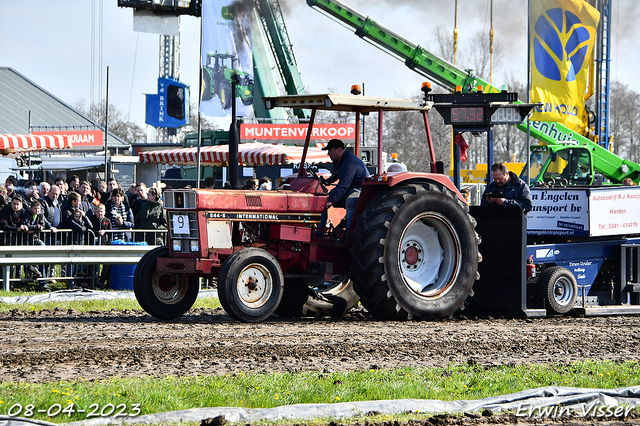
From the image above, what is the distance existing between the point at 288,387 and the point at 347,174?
12.9 ft

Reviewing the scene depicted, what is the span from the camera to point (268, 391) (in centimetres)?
491

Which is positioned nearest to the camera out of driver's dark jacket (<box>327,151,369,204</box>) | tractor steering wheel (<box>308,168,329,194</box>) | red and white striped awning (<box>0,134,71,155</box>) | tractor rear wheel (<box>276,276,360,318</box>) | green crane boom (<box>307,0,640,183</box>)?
driver's dark jacket (<box>327,151,369,204</box>)

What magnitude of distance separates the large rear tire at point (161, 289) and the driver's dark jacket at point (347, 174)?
177cm

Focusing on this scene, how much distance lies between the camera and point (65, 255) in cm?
1216

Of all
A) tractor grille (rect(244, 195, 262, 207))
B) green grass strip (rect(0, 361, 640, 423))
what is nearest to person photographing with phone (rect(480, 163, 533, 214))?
tractor grille (rect(244, 195, 262, 207))

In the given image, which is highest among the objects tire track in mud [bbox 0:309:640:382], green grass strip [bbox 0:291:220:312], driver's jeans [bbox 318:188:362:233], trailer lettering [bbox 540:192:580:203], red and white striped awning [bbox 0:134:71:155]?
red and white striped awning [bbox 0:134:71:155]

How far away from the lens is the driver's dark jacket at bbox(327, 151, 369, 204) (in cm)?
866

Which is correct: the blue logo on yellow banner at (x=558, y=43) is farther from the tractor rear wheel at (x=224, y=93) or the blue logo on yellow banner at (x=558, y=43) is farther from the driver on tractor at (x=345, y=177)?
the driver on tractor at (x=345, y=177)

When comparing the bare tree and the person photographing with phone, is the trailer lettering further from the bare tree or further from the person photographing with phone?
the bare tree

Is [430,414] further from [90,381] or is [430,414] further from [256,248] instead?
[256,248]

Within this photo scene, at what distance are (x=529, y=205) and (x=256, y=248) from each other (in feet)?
11.5

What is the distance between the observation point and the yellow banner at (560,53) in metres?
20.7

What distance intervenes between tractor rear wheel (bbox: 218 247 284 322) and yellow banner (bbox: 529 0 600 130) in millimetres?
14379

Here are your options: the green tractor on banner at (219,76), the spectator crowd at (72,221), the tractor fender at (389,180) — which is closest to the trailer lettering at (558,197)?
the tractor fender at (389,180)
